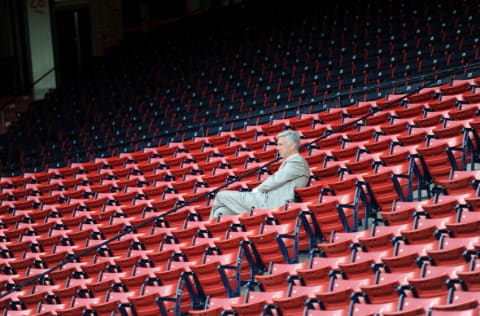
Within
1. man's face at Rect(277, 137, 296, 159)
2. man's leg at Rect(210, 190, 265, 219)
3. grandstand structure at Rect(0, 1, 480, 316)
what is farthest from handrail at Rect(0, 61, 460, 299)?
man's face at Rect(277, 137, 296, 159)

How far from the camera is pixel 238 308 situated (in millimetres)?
5121

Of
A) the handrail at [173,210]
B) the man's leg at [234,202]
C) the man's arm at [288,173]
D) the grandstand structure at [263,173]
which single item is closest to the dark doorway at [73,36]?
the grandstand structure at [263,173]

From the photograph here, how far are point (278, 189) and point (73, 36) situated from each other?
38.9 ft

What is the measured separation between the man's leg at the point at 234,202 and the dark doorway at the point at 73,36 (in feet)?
36.3

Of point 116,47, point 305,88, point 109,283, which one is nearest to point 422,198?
point 109,283

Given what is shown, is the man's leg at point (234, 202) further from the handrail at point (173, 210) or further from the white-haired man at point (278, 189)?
the handrail at point (173, 210)

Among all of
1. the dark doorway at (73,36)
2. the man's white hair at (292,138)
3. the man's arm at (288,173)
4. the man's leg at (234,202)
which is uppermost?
Answer: the dark doorway at (73,36)

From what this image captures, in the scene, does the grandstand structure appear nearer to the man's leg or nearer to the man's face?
the man's leg

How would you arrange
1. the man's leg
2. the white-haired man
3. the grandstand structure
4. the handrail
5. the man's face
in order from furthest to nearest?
the man's face < the man's leg < the white-haired man < the handrail < the grandstand structure

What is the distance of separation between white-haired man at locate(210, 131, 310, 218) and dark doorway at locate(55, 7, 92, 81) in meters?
11.1

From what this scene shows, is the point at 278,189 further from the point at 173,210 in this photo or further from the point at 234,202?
the point at 173,210

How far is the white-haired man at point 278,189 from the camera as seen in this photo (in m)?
7.06

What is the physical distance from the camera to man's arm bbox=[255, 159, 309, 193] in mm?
7059

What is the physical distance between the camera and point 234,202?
23.7 ft
